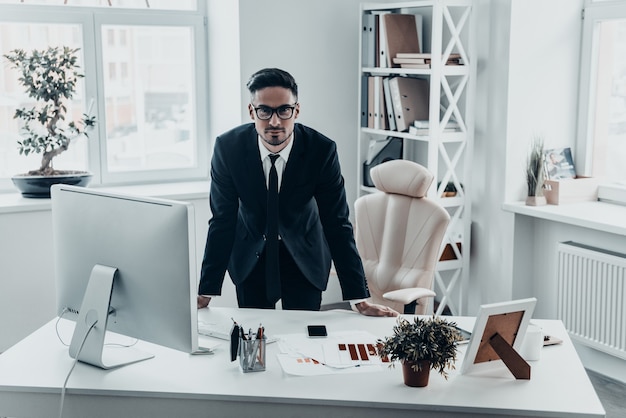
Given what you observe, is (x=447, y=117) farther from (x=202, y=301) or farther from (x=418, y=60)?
(x=202, y=301)

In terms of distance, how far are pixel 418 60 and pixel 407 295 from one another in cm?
168

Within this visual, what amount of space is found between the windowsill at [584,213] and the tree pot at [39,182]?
237 centimetres

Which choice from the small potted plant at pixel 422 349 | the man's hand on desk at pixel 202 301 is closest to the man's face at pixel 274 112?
the man's hand on desk at pixel 202 301

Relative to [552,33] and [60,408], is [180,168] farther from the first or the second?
[60,408]

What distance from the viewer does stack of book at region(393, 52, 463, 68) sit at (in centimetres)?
427

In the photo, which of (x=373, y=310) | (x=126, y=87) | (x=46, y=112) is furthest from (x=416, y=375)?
(x=126, y=87)

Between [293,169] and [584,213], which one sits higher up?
[293,169]

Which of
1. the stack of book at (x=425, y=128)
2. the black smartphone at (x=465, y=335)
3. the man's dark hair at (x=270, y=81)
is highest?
the man's dark hair at (x=270, y=81)

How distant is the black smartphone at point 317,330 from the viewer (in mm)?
2456

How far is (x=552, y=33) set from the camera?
4227mm

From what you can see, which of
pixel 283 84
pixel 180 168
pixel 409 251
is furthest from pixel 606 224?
pixel 180 168

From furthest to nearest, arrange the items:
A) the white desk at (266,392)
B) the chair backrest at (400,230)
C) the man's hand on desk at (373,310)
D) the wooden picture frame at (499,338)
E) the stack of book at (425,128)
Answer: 1. the stack of book at (425,128)
2. the chair backrest at (400,230)
3. the man's hand on desk at (373,310)
4. the wooden picture frame at (499,338)
5. the white desk at (266,392)

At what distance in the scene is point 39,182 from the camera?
4230 mm

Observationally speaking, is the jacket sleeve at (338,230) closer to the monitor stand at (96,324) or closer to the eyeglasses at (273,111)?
the eyeglasses at (273,111)
